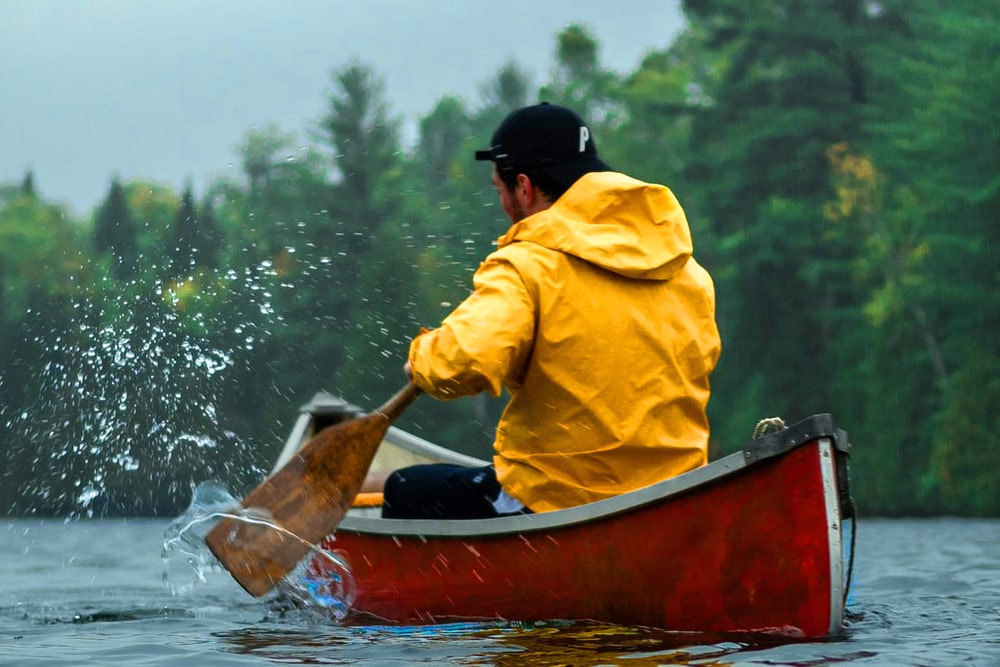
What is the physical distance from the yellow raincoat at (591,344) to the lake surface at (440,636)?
51 centimetres

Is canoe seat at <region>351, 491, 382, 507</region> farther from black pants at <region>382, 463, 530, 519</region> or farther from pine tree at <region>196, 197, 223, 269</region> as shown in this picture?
pine tree at <region>196, 197, 223, 269</region>

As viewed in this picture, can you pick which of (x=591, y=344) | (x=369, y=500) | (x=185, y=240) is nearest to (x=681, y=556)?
(x=591, y=344)

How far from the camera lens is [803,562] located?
13.5ft

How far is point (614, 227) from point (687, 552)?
98 cm

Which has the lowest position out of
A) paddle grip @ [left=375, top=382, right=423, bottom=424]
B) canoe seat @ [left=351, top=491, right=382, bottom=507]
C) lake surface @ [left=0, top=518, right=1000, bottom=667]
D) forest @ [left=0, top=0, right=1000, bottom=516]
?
lake surface @ [left=0, top=518, right=1000, bottom=667]

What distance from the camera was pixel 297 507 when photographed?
5.01m

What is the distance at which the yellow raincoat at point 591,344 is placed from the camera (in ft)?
14.1

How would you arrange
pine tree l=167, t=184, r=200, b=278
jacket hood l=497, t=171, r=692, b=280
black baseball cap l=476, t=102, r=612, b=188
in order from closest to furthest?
jacket hood l=497, t=171, r=692, b=280, black baseball cap l=476, t=102, r=612, b=188, pine tree l=167, t=184, r=200, b=278

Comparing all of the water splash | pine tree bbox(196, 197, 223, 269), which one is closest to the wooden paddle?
the water splash

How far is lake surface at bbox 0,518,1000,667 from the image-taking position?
4062mm

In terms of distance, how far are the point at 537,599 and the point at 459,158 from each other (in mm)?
40482

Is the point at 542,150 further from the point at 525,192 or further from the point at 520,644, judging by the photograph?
the point at 520,644

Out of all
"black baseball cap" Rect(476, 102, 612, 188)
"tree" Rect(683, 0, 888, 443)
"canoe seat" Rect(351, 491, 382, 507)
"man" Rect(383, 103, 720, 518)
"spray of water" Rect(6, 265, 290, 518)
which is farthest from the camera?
"tree" Rect(683, 0, 888, 443)

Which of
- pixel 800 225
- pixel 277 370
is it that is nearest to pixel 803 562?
pixel 800 225
